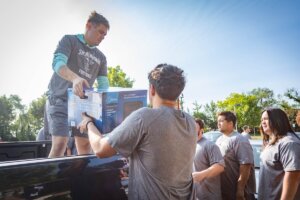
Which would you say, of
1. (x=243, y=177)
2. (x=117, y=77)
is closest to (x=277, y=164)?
(x=243, y=177)

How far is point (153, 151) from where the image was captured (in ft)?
6.11

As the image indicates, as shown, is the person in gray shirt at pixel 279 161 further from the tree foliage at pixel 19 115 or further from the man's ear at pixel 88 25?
the tree foliage at pixel 19 115

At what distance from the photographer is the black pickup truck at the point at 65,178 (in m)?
1.33

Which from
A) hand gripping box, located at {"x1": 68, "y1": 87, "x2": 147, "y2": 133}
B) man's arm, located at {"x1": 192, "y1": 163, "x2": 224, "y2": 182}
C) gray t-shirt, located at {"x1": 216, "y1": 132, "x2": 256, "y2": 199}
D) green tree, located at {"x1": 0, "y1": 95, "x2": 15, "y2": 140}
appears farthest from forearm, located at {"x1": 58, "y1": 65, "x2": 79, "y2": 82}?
green tree, located at {"x1": 0, "y1": 95, "x2": 15, "y2": 140}

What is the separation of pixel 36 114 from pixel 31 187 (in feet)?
164

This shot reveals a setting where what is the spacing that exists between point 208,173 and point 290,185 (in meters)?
0.89

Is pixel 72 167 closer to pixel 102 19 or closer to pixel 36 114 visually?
pixel 102 19

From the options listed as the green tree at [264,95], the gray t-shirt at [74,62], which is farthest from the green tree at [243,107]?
the gray t-shirt at [74,62]

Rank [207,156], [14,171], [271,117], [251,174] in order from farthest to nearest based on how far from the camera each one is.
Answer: [251,174], [207,156], [271,117], [14,171]

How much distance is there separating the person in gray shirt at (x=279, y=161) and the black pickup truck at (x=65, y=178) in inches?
77.1

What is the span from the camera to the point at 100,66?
3227mm

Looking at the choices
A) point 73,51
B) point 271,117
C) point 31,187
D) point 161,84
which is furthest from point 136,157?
point 271,117

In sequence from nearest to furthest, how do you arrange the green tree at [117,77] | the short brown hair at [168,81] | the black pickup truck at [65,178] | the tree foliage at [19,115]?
the black pickup truck at [65,178], the short brown hair at [168,81], the green tree at [117,77], the tree foliage at [19,115]

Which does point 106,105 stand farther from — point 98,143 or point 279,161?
point 279,161
